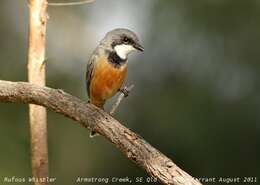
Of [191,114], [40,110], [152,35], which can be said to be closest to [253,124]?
[191,114]

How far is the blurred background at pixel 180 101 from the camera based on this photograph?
13.4m

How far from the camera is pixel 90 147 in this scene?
14633mm

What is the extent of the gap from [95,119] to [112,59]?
1281mm

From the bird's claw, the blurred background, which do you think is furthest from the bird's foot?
the blurred background

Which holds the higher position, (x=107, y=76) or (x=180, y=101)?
(x=180, y=101)

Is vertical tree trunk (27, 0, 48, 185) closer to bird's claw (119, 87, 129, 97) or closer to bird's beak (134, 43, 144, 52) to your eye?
bird's claw (119, 87, 129, 97)

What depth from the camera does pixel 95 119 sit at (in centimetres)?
813

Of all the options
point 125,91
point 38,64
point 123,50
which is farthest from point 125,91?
point 38,64

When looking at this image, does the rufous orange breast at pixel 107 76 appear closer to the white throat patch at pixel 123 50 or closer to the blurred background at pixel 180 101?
the white throat patch at pixel 123 50

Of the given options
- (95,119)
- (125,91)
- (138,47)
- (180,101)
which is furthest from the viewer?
(180,101)

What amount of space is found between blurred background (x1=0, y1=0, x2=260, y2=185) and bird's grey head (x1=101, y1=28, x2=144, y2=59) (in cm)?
414

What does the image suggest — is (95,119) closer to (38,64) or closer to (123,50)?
(38,64)

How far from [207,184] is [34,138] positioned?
492 centimetres

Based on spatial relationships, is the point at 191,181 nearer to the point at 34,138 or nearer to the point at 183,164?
the point at 34,138
